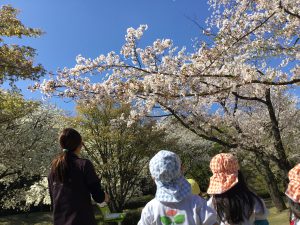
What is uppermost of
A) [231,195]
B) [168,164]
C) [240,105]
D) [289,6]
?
[240,105]

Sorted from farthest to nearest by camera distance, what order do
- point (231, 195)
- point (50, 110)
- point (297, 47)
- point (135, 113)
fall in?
1. point (50, 110)
2. point (135, 113)
3. point (297, 47)
4. point (231, 195)

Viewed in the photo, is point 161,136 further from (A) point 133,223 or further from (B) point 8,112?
(B) point 8,112

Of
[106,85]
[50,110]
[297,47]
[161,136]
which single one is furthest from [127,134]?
[297,47]

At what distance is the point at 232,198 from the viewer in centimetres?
334

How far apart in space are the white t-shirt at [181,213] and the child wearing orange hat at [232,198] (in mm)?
554

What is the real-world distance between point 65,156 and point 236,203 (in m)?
1.58

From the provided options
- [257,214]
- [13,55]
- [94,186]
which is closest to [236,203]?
[257,214]

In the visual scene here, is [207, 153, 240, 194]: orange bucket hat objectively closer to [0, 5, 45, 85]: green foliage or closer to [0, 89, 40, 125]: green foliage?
[0, 5, 45, 85]: green foliage

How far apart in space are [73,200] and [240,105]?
47.3ft

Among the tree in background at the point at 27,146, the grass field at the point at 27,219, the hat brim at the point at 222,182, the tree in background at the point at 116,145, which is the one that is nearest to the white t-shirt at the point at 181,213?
the hat brim at the point at 222,182

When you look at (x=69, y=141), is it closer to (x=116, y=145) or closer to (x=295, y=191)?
(x=295, y=191)

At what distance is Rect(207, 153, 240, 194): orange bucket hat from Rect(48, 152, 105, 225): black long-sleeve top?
1.00 meters

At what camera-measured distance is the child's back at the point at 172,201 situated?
111 inches

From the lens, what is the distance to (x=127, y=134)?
17.8 meters
